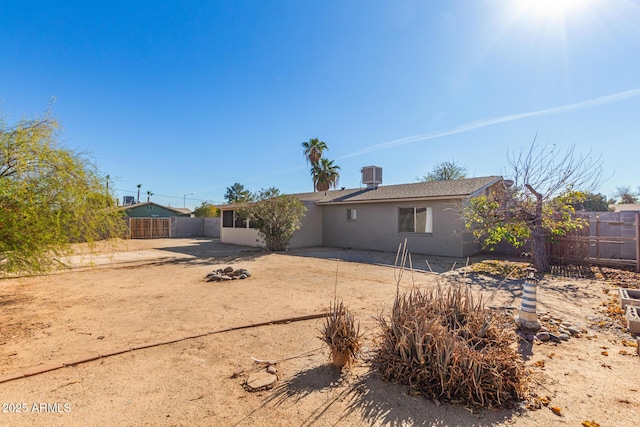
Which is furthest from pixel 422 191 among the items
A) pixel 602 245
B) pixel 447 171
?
pixel 447 171

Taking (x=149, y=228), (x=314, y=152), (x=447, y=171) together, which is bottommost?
(x=149, y=228)

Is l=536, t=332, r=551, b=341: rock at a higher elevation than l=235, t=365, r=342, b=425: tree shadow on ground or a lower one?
higher

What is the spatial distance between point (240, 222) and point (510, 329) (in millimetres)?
15080

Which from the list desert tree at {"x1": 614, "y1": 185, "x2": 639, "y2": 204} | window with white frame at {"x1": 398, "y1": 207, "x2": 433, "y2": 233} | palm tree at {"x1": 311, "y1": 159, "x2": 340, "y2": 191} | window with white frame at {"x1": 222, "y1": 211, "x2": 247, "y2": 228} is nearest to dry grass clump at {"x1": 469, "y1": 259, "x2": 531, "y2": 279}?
window with white frame at {"x1": 398, "y1": 207, "x2": 433, "y2": 233}

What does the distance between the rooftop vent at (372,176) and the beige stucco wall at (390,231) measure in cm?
229

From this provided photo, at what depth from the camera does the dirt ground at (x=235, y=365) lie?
7.16 feet

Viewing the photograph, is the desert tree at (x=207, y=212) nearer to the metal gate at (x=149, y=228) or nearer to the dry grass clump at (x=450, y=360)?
the metal gate at (x=149, y=228)

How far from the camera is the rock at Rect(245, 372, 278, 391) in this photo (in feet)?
8.38

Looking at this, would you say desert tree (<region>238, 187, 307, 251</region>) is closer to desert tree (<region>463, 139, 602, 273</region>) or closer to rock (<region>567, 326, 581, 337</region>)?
desert tree (<region>463, 139, 602, 273</region>)

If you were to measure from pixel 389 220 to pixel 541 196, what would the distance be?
5.95m

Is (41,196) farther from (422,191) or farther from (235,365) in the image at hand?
(422,191)

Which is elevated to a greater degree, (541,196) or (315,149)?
(315,149)

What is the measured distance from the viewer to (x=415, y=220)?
1258 centimetres

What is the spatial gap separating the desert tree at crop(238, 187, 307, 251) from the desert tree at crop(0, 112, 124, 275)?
29.0 feet
